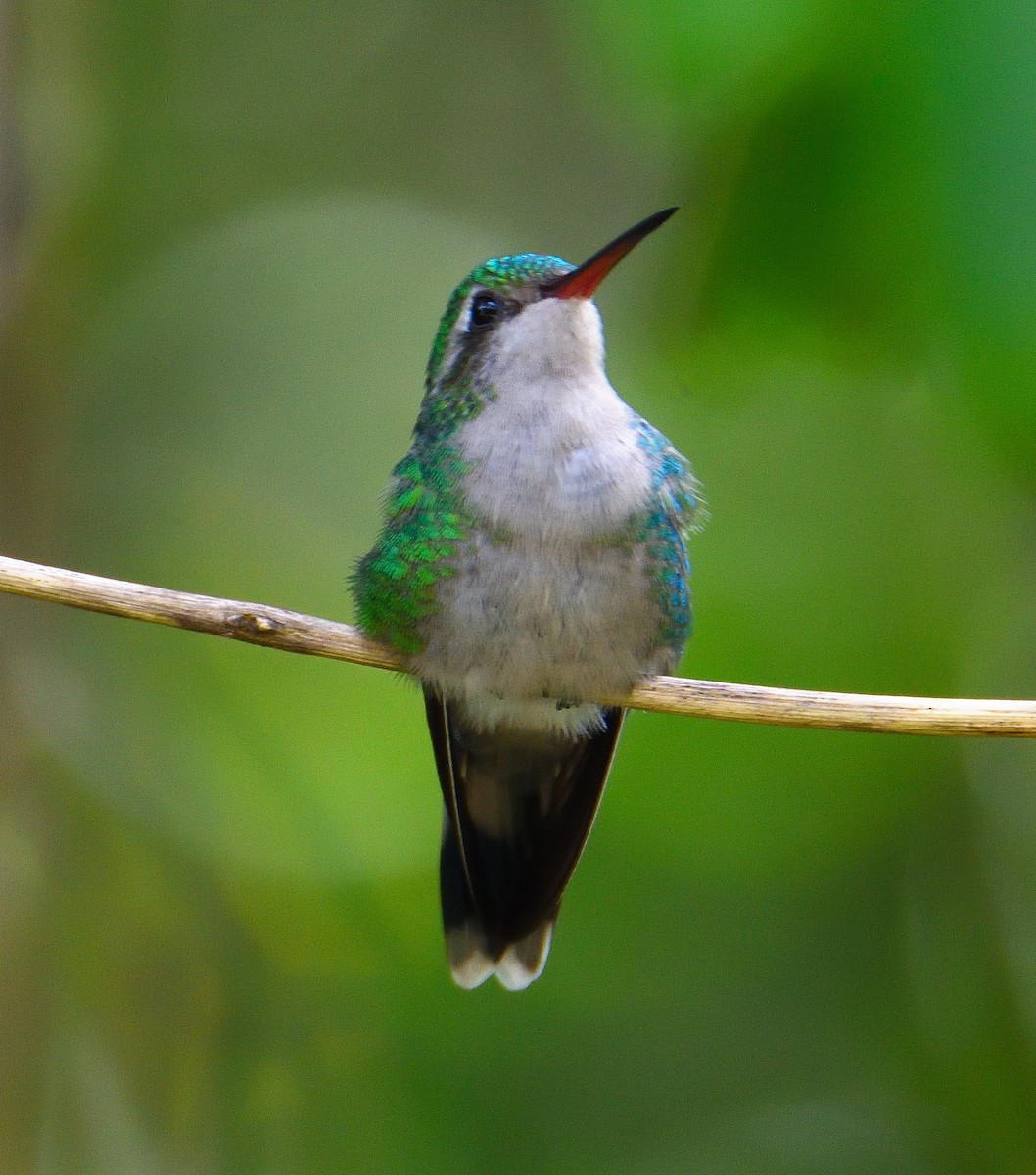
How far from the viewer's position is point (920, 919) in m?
4.84

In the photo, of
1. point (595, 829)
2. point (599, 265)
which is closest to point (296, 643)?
point (599, 265)

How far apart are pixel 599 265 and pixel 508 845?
5.44ft

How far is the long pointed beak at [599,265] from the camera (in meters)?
2.83

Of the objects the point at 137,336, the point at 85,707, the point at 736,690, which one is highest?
the point at 137,336

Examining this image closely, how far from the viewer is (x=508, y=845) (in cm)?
366

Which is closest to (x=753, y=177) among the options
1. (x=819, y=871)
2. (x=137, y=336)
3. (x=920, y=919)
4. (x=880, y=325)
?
(x=880, y=325)

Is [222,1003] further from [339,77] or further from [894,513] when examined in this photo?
[339,77]

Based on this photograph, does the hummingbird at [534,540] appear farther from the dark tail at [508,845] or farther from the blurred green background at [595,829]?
the blurred green background at [595,829]

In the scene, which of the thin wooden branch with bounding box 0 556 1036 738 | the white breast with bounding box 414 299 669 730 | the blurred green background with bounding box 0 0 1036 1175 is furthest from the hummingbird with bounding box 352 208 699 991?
the thin wooden branch with bounding box 0 556 1036 738

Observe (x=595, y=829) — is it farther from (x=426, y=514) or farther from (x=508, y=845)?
(x=426, y=514)

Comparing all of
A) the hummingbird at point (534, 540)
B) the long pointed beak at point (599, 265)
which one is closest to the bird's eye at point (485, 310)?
the hummingbird at point (534, 540)

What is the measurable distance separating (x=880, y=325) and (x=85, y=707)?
11.7 ft

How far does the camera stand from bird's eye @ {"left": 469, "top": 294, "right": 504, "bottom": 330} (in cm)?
332

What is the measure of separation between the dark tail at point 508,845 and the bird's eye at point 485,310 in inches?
41.2
